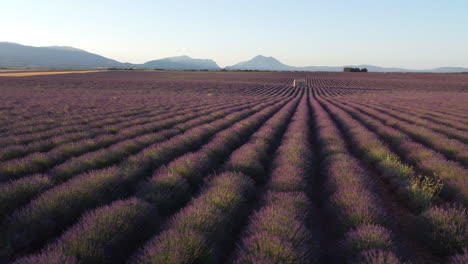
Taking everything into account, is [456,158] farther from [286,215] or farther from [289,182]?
[286,215]

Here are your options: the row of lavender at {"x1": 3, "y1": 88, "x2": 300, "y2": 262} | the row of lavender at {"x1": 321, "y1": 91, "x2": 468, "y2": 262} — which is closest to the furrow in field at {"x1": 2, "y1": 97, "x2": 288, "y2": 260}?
the row of lavender at {"x1": 3, "y1": 88, "x2": 300, "y2": 262}

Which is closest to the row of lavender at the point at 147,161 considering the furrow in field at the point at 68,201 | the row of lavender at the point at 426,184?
the furrow in field at the point at 68,201

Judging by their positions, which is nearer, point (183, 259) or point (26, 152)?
point (183, 259)

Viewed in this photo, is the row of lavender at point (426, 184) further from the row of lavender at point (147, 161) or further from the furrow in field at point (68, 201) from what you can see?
the furrow in field at point (68, 201)

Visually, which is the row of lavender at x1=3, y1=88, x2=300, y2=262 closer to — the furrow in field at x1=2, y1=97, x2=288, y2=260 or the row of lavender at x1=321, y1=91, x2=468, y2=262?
the furrow in field at x1=2, y1=97, x2=288, y2=260

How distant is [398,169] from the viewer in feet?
17.7

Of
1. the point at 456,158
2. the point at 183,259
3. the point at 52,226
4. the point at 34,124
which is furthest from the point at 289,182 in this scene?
the point at 34,124

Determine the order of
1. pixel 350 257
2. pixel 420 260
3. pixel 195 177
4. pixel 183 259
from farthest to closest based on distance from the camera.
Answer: pixel 195 177 < pixel 420 260 < pixel 350 257 < pixel 183 259

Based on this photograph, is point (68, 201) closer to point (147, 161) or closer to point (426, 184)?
point (147, 161)

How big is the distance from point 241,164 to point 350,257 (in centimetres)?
304

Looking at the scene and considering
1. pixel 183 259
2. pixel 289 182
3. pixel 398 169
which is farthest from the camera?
pixel 398 169

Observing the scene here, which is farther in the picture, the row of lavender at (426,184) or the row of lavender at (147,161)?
the row of lavender at (147,161)

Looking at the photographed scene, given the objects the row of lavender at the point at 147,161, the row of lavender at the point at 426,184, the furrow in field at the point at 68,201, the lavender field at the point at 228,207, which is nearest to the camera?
the lavender field at the point at 228,207

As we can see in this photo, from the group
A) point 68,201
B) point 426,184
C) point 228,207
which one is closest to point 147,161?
point 68,201
